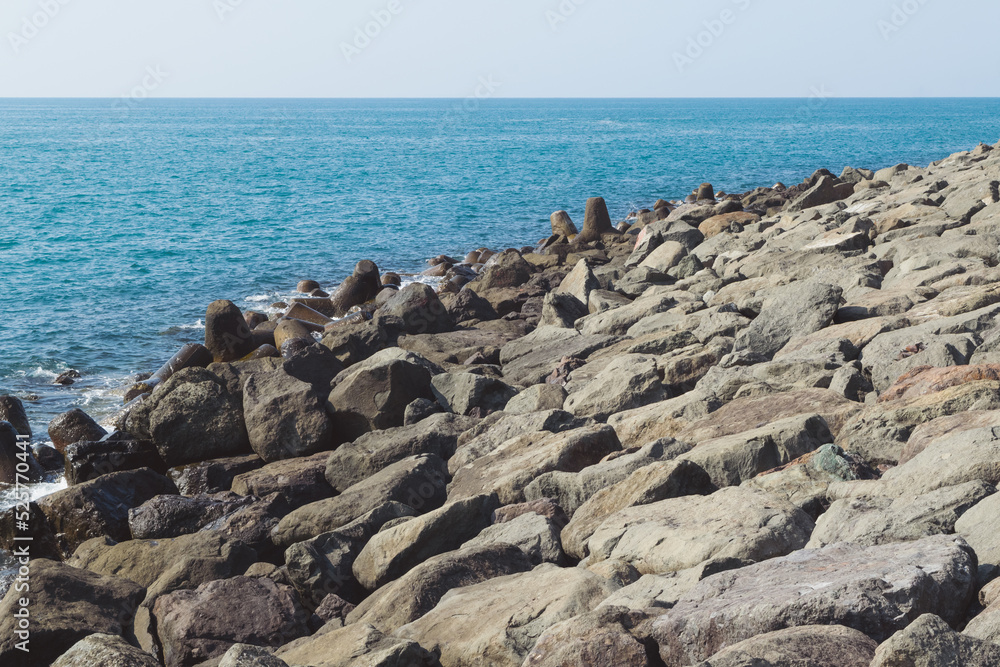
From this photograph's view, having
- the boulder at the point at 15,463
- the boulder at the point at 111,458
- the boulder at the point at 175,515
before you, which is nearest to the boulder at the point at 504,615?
the boulder at the point at 175,515

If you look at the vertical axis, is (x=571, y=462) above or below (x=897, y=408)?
below

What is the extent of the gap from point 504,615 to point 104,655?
2556 millimetres

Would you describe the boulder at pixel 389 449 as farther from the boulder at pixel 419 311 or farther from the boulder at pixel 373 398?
the boulder at pixel 419 311

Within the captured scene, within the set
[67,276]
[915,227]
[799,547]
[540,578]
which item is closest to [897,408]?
[799,547]

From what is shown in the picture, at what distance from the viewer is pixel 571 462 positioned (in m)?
7.43

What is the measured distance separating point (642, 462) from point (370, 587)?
7.99 feet

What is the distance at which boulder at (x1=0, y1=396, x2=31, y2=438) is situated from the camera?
41.7 feet

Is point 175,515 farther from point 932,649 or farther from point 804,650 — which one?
point 932,649

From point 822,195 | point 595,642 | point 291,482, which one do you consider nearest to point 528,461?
point 291,482

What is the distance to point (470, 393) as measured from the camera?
33.9 ft

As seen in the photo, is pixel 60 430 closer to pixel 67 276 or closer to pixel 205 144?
pixel 67 276

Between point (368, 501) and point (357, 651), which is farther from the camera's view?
point (368, 501)

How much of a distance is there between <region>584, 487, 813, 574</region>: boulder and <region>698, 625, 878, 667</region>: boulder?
1.22 metres

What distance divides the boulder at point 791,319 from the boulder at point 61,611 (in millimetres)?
6669
